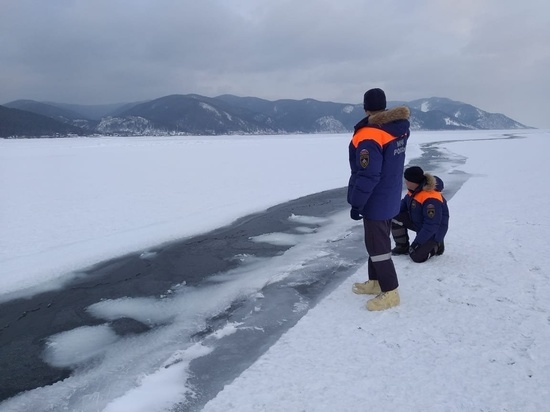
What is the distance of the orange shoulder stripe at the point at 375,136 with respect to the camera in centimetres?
312

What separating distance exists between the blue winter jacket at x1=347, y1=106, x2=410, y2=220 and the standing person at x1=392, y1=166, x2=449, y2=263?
1.31m

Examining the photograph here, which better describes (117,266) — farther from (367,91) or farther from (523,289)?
(523,289)

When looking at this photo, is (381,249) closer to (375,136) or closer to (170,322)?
(375,136)

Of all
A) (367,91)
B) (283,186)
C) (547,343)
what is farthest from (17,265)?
(283,186)

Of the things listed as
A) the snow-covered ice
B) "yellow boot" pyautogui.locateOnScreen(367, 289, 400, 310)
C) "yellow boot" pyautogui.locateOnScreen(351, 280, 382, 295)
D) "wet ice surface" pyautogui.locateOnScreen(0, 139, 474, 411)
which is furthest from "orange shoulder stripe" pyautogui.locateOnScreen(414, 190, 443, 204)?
"yellow boot" pyautogui.locateOnScreen(367, 289, 400, 310)

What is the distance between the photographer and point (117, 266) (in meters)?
5.17

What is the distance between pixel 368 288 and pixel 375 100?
1721 millimetres

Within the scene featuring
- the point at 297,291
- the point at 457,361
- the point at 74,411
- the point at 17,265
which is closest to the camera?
the point at 74,411

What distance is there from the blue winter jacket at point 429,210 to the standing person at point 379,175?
125cm

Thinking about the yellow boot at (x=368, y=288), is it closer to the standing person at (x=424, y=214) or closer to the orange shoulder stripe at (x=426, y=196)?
the standing person at (x=424, y=214)

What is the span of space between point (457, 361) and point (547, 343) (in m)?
0.72

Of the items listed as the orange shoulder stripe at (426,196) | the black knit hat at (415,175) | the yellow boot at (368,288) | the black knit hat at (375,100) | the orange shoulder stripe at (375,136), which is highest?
the black knit hat at (375,100)

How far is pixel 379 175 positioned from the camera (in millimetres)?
3172

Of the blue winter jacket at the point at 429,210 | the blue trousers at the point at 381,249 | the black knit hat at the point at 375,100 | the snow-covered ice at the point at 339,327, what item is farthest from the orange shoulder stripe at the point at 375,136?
the blue winter jacket at the point at 429,210
